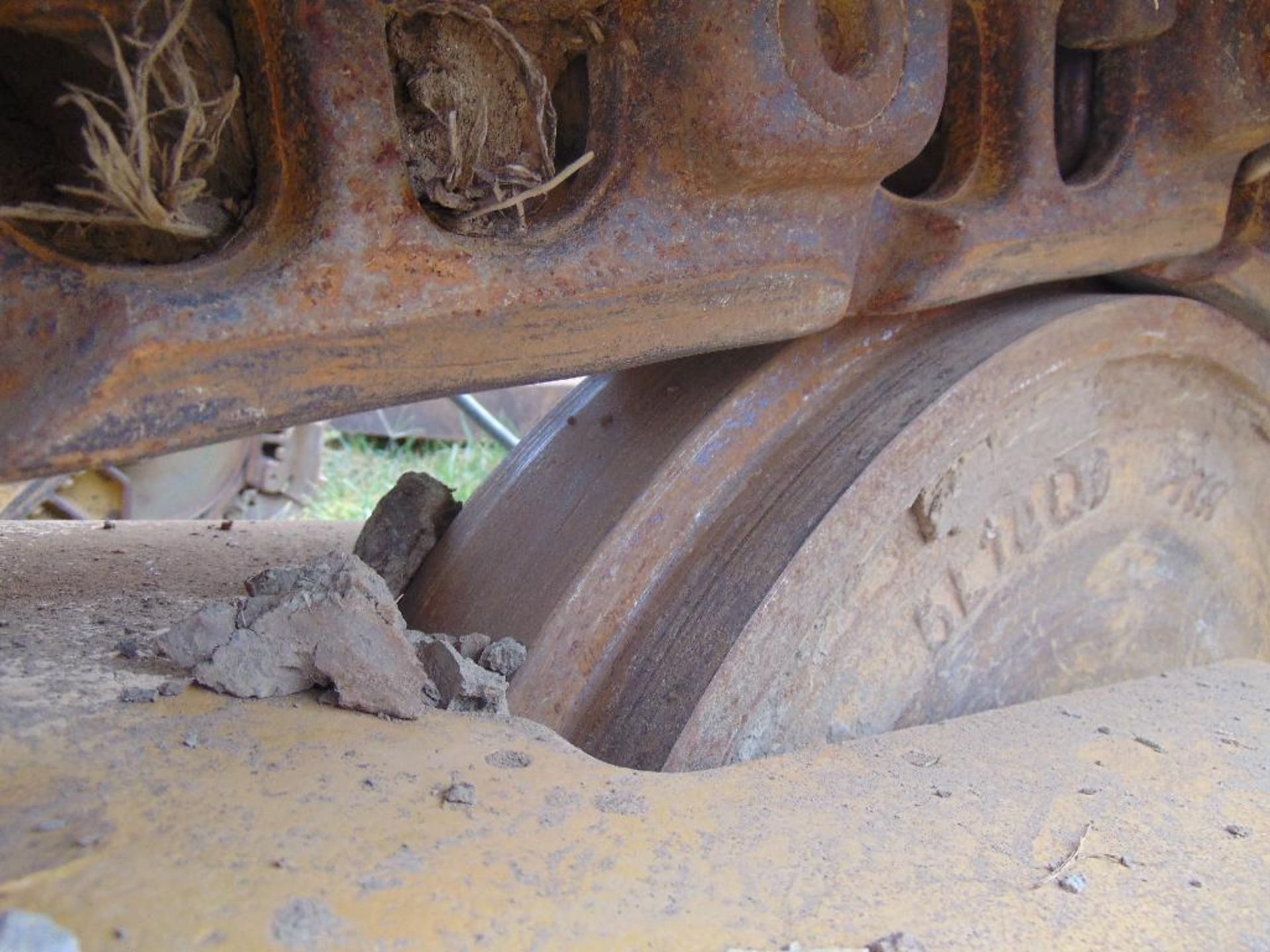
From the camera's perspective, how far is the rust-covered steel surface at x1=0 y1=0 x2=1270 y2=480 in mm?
785

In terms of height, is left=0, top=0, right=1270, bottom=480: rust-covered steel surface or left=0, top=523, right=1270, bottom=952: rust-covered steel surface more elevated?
left=0, top=0, right=1270, bottom=480: rust-covered steel surface

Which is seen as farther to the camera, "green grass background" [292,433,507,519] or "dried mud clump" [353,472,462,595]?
"green grass background" [292,433,507,519]

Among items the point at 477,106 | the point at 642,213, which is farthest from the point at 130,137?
the point at 642,213

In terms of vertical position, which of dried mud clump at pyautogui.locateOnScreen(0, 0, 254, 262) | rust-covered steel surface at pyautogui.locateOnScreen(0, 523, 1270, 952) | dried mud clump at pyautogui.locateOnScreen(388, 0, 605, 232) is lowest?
rust-covered steel surface at pyautogui.locateOnScreen(0, 523, 1270, 952)

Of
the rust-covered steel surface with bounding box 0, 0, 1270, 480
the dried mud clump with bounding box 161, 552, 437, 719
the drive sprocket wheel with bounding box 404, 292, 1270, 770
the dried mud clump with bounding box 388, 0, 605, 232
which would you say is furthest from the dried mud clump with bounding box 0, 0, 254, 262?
the drive sprocket wheel with bounding box 404, 292, 1270, 770

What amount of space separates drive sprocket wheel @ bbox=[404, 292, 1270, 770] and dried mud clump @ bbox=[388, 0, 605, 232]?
0.37m

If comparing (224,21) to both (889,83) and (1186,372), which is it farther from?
(1186,372)

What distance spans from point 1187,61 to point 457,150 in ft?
2.91

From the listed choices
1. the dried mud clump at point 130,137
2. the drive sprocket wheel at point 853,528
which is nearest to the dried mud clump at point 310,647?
the drive sprocket wheel at point 853,528

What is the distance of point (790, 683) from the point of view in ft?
3.96

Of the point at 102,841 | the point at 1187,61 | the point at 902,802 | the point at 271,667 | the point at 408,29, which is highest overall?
the point at 1187,61

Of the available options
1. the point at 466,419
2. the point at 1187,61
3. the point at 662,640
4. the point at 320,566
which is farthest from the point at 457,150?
the point at 466,419

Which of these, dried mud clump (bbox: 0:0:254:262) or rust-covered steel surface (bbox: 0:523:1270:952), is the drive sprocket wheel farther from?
dried mud clump (bbox: 0:0:254:262)

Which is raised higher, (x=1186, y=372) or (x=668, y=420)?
(x=1186, y=372)
